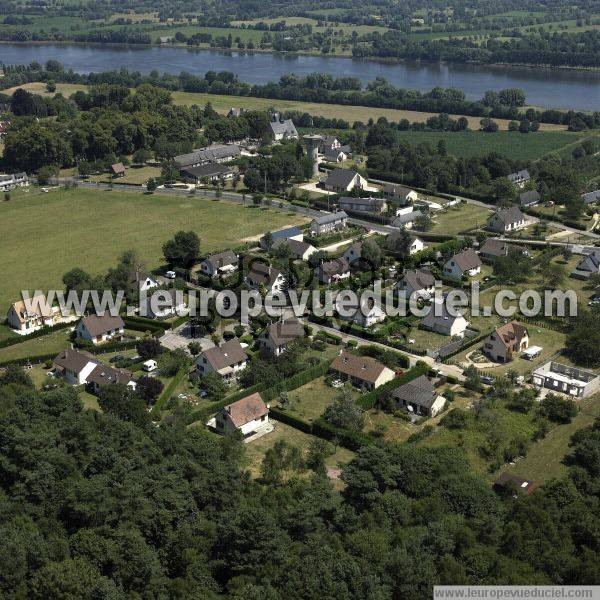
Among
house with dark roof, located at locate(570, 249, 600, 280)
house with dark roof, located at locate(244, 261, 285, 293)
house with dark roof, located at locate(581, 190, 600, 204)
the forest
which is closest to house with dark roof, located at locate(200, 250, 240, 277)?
house with dark roof, located at locate(244, 261, 285, 293)

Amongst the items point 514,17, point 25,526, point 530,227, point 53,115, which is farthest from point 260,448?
point 514,17

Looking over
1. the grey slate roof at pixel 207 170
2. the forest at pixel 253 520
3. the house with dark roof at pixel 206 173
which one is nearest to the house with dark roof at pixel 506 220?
the house with dark roof at pixel 206 173

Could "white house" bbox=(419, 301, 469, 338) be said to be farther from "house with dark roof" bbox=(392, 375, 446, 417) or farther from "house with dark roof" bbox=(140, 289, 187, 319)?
"house with dark roof" bbox=(140, 289, 187, 319)

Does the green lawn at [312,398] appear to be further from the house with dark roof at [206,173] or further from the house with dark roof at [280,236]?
Result: the house with dark roof at [206,173]

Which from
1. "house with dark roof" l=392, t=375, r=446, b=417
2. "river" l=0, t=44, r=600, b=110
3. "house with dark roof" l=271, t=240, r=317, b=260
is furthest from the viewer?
"river" l=0, t=44, r=600, b=110

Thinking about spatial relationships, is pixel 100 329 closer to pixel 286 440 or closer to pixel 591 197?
pixel 286 440

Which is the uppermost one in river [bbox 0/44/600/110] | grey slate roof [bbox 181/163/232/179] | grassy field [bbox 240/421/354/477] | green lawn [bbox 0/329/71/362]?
river [bbox 0/44/600/110]
